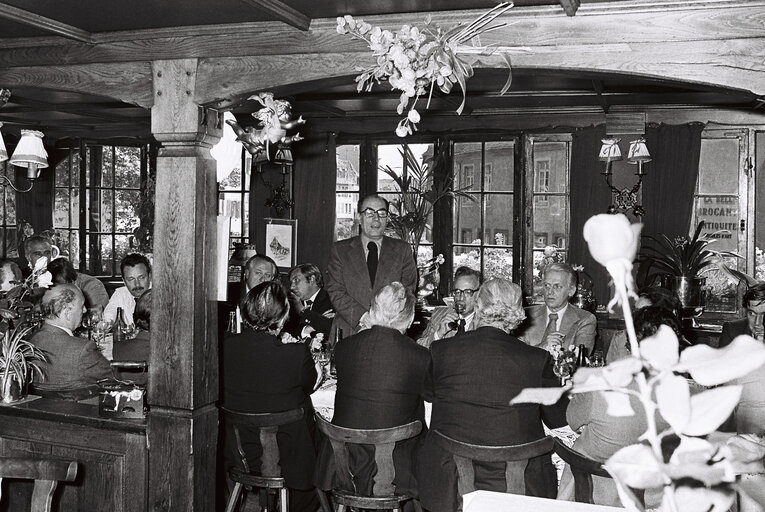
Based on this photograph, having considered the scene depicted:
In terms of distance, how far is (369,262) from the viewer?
17.4ft

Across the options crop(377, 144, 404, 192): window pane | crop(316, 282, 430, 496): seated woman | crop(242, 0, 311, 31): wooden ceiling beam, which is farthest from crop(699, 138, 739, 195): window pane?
crop(242, 0, 311, 31): wooden ceiling beam

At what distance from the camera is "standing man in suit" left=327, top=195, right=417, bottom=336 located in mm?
5234

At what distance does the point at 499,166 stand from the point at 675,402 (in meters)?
7.35

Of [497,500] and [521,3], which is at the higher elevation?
[521,3]

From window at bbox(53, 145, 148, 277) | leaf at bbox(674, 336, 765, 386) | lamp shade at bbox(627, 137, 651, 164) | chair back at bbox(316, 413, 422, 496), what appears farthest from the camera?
window at bbox(53, 145, 148, 277)

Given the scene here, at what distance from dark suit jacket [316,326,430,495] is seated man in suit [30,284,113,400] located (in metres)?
1.31

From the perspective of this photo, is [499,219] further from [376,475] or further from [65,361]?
[65,361]

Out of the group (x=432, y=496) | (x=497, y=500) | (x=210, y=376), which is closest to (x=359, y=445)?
(x=432, y=496)

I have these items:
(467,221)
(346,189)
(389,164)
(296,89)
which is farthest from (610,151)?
(296,89)

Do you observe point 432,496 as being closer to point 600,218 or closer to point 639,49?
point 639,49

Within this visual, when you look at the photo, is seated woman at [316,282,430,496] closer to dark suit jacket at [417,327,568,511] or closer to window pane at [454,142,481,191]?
dark suit jacket at [417,327,568,511]

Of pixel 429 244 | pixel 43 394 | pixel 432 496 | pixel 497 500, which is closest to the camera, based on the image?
pixel 497 500

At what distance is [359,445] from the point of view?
3.23m

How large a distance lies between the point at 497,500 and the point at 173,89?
236 centimetres
